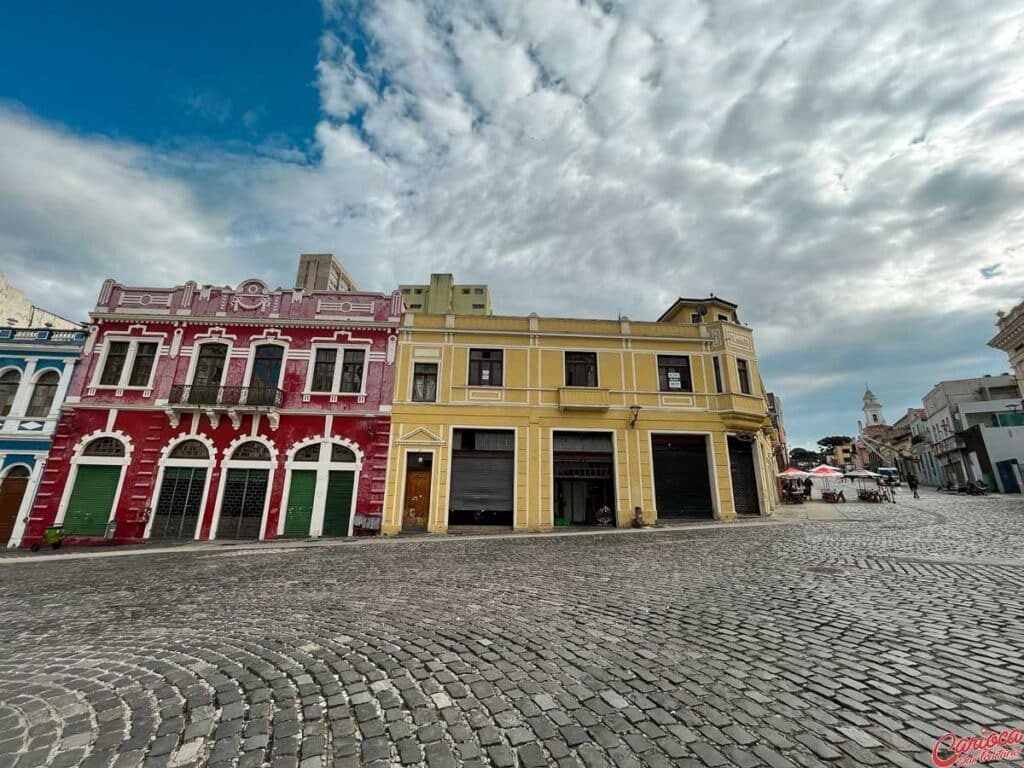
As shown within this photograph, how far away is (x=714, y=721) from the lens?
10.4ft

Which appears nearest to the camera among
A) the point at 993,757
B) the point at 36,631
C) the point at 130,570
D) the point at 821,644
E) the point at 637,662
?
the point at 993,757

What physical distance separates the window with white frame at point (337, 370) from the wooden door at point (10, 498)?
11.8 m

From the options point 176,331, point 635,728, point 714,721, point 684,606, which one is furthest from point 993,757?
point 176,331

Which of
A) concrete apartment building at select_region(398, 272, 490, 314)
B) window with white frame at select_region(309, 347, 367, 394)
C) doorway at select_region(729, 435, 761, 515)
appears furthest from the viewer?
concrete apartment building at select_region(398, 272, 490, 314)

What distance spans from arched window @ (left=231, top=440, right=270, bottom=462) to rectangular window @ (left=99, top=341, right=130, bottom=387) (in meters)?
6.26

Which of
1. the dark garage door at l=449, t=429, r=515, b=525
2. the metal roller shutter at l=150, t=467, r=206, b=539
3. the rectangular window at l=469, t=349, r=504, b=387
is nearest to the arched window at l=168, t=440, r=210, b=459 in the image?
the metal roller shutter at l=150, t=467, r=206, b=539

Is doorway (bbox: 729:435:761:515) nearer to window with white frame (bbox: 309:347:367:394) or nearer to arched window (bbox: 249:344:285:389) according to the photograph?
window with white frame (bbox: 309:347:367:394)

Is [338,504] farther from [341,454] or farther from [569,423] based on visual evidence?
[569,423]

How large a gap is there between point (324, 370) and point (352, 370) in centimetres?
124

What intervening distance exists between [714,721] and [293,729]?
3.07 metres

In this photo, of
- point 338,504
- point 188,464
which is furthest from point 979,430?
point 188,464

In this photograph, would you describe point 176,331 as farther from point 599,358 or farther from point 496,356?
point 599,358

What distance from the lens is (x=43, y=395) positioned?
1856cm

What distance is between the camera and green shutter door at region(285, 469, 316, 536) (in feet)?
57.9
